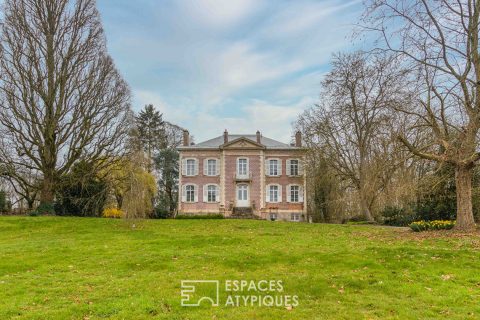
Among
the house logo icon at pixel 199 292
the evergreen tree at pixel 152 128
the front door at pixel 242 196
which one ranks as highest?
the evergreen tree at pixel 152 128

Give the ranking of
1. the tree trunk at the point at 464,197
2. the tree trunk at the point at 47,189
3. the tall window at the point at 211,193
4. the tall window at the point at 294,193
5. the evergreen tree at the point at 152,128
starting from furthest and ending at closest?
the evergreen tree at the point at 152,128, the tall window at the point at 211,193, the tall window at the point at 294,193, the tree trunk at the point at 47,189, the tree trunk at the point at 464,197

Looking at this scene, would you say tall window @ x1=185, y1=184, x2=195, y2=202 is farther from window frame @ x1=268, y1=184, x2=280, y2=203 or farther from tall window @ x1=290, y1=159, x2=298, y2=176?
tall window @ x1=290, y1=159, x2=298, y2=176

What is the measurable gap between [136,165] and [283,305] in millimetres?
19367

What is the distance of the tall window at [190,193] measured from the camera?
31562mm

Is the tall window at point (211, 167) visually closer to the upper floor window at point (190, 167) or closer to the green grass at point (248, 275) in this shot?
the upper floor window at point (190, 167)

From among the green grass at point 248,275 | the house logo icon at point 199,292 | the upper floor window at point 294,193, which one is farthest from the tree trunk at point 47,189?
the upper floor window at point 294,193

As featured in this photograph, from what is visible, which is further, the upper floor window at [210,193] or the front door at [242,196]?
the upper floor window at [210,193]

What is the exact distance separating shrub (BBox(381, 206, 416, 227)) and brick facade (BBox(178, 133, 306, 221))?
30.2 ft

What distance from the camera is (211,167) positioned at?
104ft

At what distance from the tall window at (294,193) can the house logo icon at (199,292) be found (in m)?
25.0

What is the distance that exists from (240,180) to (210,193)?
2.83m

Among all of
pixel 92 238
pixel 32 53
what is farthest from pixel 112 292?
pixel 32 53

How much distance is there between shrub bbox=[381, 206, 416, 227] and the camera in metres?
20.0

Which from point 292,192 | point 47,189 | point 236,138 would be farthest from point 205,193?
point 47,189
